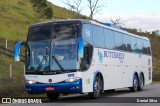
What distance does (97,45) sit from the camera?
20875 millimetres

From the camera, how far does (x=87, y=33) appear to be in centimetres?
1983

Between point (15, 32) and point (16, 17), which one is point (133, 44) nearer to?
point (15, 32)

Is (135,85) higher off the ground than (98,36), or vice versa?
(98,36)

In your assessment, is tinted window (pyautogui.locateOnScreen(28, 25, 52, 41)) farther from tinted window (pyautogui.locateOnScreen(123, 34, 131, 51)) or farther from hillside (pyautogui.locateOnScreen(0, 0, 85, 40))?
hillside (pyautogui.locateOnScreen(0, 0, 85, 40))

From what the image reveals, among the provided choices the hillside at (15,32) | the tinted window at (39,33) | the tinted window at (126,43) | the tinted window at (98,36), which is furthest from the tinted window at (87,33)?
the tinted window at (126,43)

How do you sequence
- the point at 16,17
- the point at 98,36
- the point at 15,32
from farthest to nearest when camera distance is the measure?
the point at 16,17 < the point at 15,32 < the point at 98,36

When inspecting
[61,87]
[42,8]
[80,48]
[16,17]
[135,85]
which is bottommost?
[135,85]

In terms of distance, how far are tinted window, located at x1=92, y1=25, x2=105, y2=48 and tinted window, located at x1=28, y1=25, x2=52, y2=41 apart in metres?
2.30

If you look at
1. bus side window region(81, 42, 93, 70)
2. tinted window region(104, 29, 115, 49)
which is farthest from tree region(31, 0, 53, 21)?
bus side window region(81, 42, 93, 70)

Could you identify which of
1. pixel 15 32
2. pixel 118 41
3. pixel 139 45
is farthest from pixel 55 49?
pixel 15 32

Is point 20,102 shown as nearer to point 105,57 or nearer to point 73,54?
point 73,54

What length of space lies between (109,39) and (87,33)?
10.3ft

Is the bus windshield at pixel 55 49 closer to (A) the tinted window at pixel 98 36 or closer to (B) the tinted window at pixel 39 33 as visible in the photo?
(B) the tinted window at pixel 39 33

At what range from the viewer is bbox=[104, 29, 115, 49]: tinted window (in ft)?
73.2
